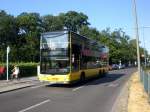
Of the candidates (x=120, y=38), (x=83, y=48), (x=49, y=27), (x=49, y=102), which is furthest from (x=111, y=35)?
(x=49, y=102)

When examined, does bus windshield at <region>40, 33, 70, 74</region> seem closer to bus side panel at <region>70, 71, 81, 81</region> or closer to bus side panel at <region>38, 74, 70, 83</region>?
bus side panel at <region>38, 74, 70, 83</region>

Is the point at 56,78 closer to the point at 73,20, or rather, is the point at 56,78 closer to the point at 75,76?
the point at 75,76

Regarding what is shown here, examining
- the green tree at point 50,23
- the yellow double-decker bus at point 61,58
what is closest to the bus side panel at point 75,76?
the yellow double-decker bus at point 61,58

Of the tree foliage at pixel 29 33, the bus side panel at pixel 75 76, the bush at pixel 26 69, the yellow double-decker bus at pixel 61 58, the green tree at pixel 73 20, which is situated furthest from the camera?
the green tree at pixel 73 20

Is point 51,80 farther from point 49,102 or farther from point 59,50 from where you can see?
point 49,102

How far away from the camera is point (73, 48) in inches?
1006

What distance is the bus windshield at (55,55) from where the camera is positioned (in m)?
24.8

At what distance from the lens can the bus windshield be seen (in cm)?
2475

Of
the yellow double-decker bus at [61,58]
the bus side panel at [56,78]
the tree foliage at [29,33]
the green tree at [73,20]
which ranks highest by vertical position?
the green tree at [73,20]

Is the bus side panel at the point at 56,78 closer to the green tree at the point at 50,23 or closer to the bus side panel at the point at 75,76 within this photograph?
the bus side panel at the point at 75,76

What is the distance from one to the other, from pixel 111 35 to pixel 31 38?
108 feet

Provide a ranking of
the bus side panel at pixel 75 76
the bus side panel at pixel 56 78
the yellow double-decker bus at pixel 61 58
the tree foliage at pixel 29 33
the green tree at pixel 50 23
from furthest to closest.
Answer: the green tree at pixel 50 23
the tree foliage at pixel 29 33
the bus side panel at pixel 75 76
the yellow double-decker bus at pixel 61 58
the bus side panel at pixel 56 78

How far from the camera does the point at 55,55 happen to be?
82.5ft

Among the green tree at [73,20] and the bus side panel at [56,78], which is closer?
the bus side panel at [56,78]
